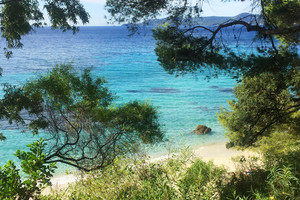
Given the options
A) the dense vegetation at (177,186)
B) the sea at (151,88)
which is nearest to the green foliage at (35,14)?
the sea at (151,88)

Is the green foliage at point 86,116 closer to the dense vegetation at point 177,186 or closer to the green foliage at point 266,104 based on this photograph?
the dense vegetation at point 177,186

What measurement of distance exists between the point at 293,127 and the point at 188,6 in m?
4.48

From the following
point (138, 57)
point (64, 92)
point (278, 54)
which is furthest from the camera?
point (138, 57)

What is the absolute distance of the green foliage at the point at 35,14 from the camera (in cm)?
611

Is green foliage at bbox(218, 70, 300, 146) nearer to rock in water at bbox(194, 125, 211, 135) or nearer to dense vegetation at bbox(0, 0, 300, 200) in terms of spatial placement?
dense vegetation at bbox(0, 0, 300, 200)

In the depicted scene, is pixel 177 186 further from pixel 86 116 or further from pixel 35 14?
pixel 35 14

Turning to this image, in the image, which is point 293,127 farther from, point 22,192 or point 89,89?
point 22,192

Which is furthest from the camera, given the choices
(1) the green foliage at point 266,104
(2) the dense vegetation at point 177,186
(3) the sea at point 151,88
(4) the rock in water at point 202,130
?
(4) the rock in water at point 202,130

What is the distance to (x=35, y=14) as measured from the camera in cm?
637

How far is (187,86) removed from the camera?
28.9 m

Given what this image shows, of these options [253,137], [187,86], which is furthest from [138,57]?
[253,137]

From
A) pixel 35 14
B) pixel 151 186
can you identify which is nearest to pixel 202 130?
pixel 35 14

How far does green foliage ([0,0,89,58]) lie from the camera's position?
20.0ft


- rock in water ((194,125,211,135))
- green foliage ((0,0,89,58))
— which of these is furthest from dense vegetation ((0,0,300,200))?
rock in water ((194,125,211,135))
